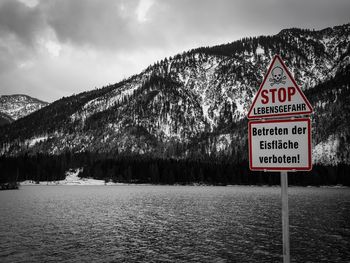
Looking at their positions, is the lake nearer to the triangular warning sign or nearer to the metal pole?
the metal pole

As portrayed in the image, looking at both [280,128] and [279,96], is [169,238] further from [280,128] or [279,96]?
[279,96]

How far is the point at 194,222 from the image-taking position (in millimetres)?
48219

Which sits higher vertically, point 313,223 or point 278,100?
point 278,100

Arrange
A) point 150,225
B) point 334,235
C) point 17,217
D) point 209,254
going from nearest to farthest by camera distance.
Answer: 1. point 209,254
2. point 334,235
3. point 150,225
4. point 17,217

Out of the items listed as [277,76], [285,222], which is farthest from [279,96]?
[285,222]

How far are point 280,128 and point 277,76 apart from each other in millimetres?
1076

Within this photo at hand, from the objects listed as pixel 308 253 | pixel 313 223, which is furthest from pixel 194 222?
pixel 308 253

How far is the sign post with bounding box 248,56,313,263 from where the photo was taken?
235 inches

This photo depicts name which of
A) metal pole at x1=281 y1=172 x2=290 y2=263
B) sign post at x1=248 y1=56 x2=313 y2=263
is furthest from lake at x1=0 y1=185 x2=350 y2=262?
sign post at x1=248 y1=56 x2=313 y2=263

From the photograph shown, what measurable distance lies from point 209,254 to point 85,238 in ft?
49.4

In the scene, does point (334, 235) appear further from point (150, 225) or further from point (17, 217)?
point (17, 217)

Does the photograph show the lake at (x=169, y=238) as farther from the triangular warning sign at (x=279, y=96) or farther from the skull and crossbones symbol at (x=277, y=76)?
the skull and crossbones symbol at (x=277, y=76)

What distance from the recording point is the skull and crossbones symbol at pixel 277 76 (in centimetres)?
638

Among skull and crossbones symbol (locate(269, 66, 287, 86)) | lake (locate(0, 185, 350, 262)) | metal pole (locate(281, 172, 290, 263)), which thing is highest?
skull and crossbones symbol (locate(269, 66, 287, 86))
